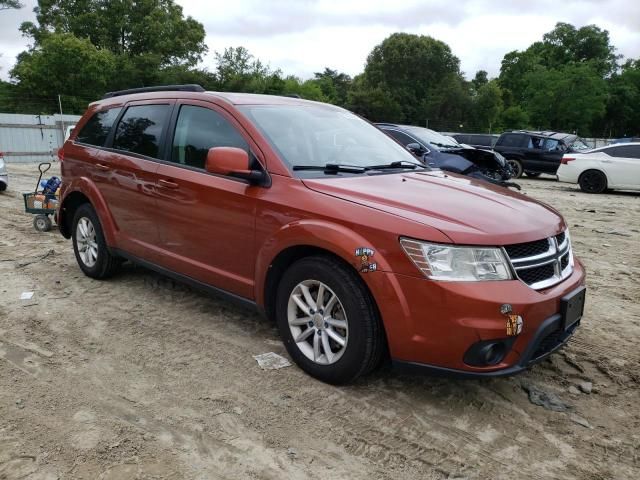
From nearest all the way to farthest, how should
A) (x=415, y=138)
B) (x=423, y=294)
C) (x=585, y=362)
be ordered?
1. (x=423, y=294)
2. (x=585, y=362)
3. (x=415, y=138)

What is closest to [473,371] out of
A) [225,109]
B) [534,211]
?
[534,211]

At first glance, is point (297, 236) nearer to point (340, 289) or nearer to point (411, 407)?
point (340, 289)

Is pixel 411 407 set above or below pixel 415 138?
below

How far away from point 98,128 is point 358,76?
65.6 meters

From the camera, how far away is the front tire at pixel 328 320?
3.06m

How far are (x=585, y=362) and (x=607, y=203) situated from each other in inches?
393

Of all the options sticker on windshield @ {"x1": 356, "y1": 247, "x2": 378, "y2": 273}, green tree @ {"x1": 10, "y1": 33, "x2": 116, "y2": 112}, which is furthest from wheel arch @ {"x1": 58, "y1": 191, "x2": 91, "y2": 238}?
green tree @ {"x1": 10, "y1": 33, "x2": 116, "y2": 112}

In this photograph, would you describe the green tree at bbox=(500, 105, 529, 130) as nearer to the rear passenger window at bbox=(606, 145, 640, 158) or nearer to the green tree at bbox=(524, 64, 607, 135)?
the green tree at bbox=(524, 64, 607, 135)

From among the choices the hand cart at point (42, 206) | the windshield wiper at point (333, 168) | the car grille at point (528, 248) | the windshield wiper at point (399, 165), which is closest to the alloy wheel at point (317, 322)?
the windshield wiper at point (333, 168)

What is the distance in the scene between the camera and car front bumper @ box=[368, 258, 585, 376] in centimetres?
276

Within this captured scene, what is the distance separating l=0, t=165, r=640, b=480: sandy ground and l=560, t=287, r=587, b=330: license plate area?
530 mm

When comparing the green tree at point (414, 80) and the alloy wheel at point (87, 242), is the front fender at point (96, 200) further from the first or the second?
the green tree at point (414, 80)

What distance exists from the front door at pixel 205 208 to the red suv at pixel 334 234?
12mm

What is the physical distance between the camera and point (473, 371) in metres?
2.86
